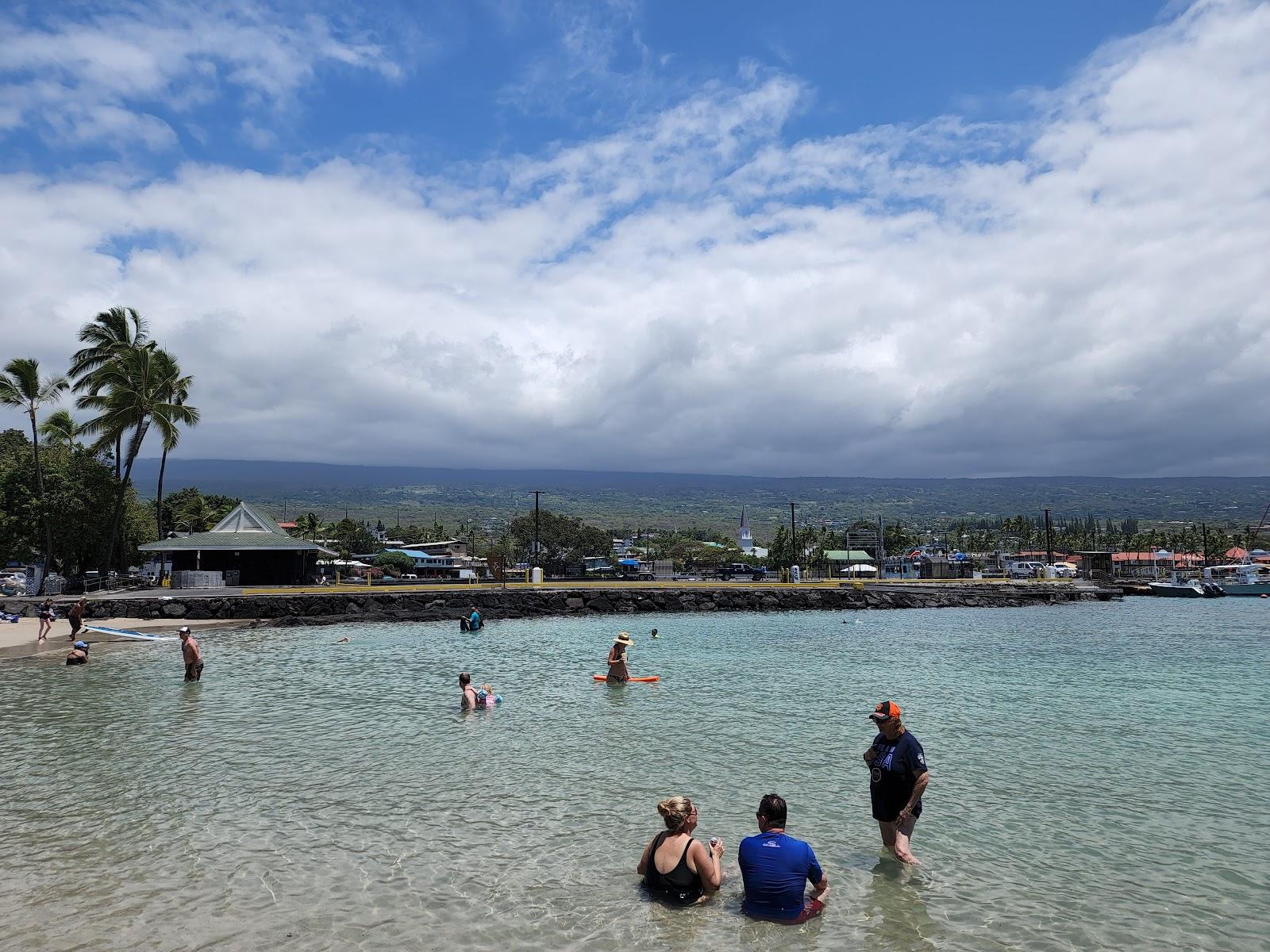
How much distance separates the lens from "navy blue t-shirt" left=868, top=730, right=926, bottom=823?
791 cm

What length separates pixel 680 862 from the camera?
7.56 metres

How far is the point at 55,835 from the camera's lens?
9.22 metres

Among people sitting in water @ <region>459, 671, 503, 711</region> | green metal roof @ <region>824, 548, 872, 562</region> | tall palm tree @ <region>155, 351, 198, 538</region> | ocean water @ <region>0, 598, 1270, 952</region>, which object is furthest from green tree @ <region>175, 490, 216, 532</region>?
green metal roof @ <region>824, 548, 872, 562</region>

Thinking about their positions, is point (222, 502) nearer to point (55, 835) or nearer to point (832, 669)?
point (832, 669)

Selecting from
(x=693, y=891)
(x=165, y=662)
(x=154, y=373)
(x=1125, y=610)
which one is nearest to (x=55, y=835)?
(x=693, y=891)

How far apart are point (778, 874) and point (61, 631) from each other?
35.1 metres

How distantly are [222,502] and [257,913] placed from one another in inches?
4192

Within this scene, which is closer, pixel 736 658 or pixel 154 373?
pixel 736 658

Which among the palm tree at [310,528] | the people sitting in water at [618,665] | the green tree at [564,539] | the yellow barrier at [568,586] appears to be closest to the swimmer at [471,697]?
the people sitting in water at [618,665]

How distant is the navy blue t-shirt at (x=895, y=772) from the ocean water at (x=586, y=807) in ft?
2.27

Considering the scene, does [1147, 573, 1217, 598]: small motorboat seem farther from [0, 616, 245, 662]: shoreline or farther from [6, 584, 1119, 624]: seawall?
[0, 616, 245, 662]: shoreline

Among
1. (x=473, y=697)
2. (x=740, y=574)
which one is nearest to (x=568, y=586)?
(x=740, y=574)

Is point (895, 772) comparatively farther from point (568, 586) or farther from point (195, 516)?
point (195, 516)

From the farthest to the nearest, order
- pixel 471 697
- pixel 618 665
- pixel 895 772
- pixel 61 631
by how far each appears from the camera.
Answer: pixel 61 631 → pixel 618 665 → pixel 471 697 → pixel 895 772
